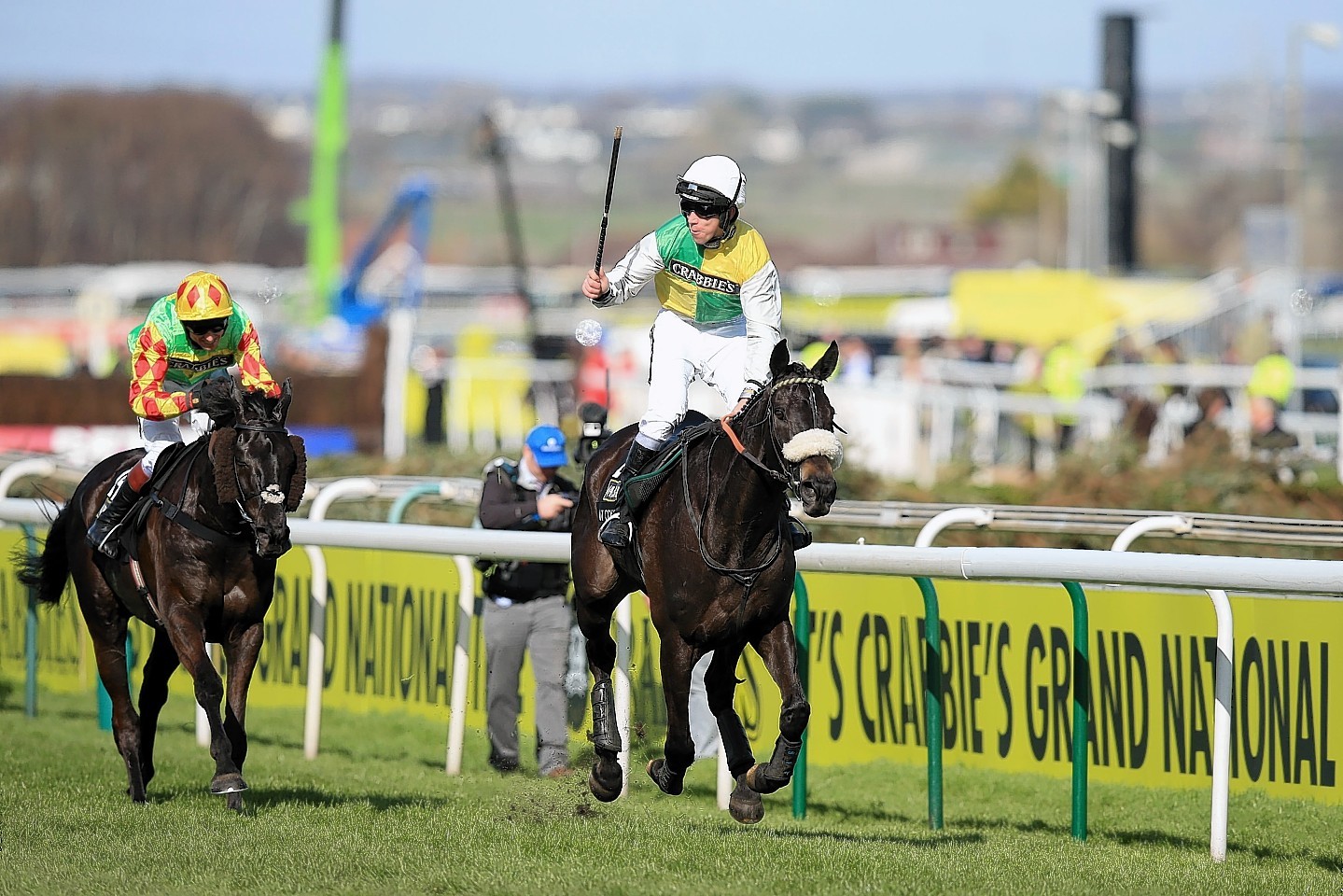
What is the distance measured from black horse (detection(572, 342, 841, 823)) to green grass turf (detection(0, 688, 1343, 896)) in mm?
281

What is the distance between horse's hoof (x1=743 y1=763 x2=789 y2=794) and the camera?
6.45m

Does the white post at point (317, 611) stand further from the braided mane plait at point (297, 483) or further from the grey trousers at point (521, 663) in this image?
the braided mane plait at point (297, 483)

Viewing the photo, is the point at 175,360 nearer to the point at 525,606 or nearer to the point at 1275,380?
the point at 525,606

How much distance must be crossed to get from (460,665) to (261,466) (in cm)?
226

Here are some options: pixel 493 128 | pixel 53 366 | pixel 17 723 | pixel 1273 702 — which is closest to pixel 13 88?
pixel 53 366

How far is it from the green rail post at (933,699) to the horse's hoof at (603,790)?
1.20 m

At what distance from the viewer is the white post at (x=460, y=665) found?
912 centimetres

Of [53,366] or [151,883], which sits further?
[53,366]

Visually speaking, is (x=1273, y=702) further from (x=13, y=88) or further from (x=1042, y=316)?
(x=13, y=88)

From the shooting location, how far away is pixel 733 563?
655cm

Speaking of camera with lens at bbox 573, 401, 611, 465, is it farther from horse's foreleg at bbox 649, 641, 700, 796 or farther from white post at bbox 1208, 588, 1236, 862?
white post at bbox 1208, 588, 1236, 862

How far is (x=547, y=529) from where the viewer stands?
9.51 m

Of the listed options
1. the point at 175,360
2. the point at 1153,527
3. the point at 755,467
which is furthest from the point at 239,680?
the point at 1153,527

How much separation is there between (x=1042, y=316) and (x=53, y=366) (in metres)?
16.5
